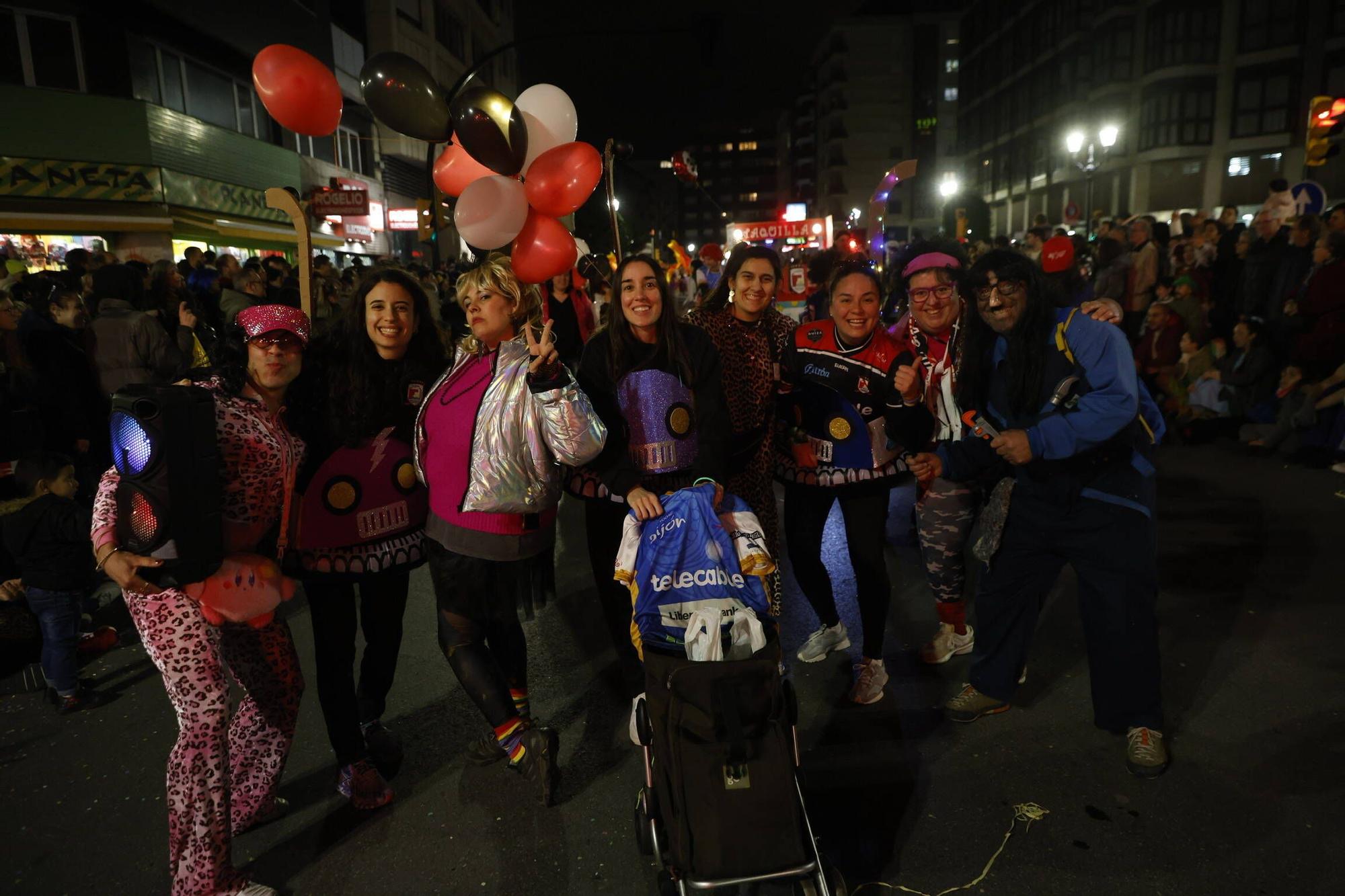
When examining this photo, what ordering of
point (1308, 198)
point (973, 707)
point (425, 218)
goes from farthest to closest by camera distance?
1. point (1308, 198)
2. point (425, 218)
3. point (973, 707)

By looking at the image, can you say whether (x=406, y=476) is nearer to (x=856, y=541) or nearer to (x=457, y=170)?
(x=856, y=541)

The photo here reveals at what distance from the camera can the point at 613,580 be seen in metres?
3.86

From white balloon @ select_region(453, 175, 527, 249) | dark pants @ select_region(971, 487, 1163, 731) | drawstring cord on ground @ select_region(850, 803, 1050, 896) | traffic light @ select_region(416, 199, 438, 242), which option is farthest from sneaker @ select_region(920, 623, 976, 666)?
traffic light @ select_region(416, 199, 438, 242)

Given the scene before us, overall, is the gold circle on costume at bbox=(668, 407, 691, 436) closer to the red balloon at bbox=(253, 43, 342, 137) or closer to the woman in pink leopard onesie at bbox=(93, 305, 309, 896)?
the woman in pink leopard onesie at bbox=(93, 305, 309, 896)

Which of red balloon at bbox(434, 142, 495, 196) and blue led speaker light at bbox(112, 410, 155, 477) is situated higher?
red balloon at bbox(434, 142, 495, 196)

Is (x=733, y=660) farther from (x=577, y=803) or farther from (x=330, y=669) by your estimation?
(x=330, y=669)

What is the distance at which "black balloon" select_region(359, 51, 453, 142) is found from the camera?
4082mm

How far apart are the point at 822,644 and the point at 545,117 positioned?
3.28m

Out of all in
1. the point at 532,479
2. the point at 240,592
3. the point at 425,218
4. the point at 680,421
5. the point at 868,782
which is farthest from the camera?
the point at 425,218

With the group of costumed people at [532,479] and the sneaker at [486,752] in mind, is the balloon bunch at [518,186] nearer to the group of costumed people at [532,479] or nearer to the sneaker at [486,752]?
the group of costumed people at [532,479]

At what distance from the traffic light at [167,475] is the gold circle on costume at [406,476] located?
31.4 inches

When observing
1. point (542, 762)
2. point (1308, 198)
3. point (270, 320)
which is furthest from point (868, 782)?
point (1308, 198)

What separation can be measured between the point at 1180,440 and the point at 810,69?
10175cm

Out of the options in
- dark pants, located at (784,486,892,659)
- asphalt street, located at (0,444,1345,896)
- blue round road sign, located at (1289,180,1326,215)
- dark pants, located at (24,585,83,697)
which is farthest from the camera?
blue round road sign, located at (1289,180,1326,215)
